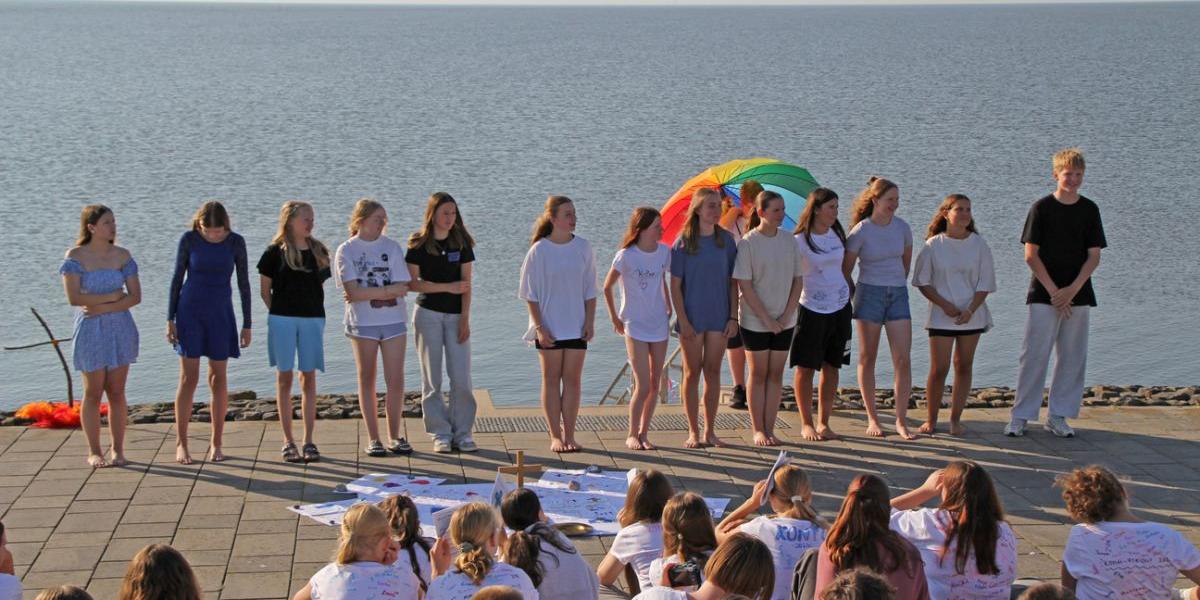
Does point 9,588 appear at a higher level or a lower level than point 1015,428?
higher

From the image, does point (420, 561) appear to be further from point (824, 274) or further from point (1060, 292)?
point (1060, 292)

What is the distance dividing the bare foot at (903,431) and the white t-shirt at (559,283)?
211 cm

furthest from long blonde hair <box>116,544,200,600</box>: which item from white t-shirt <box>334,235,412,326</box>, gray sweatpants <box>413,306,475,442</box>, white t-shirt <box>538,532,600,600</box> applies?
gray sweatpants <box>413,306,475,442</box>

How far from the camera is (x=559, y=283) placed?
890 centimetres

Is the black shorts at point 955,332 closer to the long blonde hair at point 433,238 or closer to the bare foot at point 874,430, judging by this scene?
the bare foot at point 874,430

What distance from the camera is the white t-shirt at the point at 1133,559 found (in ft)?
18.2

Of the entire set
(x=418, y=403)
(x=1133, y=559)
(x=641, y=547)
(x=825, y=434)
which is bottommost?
(x=418, y=403)

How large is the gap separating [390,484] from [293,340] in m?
1.09

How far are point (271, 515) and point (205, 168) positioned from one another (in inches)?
1079

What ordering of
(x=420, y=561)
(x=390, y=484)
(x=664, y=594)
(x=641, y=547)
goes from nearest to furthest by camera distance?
(x=664, y=594) < (x=420, y=561) < (x=641, y=547) < (x=390, y=484)

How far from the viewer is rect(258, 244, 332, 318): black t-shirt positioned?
855 centimetres

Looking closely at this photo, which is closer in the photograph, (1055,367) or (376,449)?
(376,449)

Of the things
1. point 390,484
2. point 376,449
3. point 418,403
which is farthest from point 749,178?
point 390,484

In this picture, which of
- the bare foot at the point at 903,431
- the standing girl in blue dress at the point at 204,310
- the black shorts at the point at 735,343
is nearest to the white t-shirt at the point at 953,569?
the bare foot at the point at 903,431
